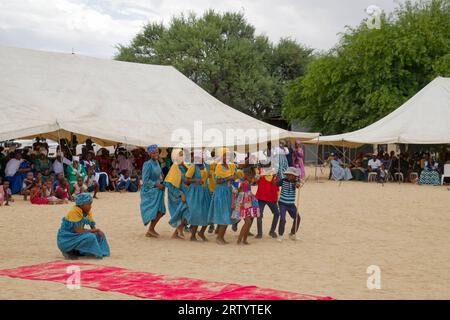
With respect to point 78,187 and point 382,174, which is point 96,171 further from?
point 382,174

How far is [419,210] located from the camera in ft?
51.0

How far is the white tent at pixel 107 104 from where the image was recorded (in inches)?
747

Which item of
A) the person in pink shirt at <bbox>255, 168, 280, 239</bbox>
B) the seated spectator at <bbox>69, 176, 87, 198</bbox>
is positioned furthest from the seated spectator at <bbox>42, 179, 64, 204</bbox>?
the person in pink shirt at <bbox>255, 168, 280, 239</bbox>

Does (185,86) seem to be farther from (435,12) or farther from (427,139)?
(435,12)

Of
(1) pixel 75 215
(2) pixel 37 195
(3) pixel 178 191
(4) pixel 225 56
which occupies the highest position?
(4) pixel 225 56

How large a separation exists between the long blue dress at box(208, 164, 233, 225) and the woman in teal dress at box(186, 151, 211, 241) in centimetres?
24

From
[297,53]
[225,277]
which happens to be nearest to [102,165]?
[225,277]

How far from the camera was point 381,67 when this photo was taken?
1267 inches

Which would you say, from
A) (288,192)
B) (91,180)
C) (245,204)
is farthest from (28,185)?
(288,192)

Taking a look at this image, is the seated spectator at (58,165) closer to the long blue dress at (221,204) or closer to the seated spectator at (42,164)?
the seated spectator at (42,164)

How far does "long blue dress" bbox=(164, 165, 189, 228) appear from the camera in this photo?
420 inches

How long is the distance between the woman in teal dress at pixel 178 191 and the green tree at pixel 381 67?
74.7ft

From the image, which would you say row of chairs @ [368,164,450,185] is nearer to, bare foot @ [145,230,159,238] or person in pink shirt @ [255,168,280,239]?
person in pink shirt @ [255,168,280,239]

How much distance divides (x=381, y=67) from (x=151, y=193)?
78.2ft
